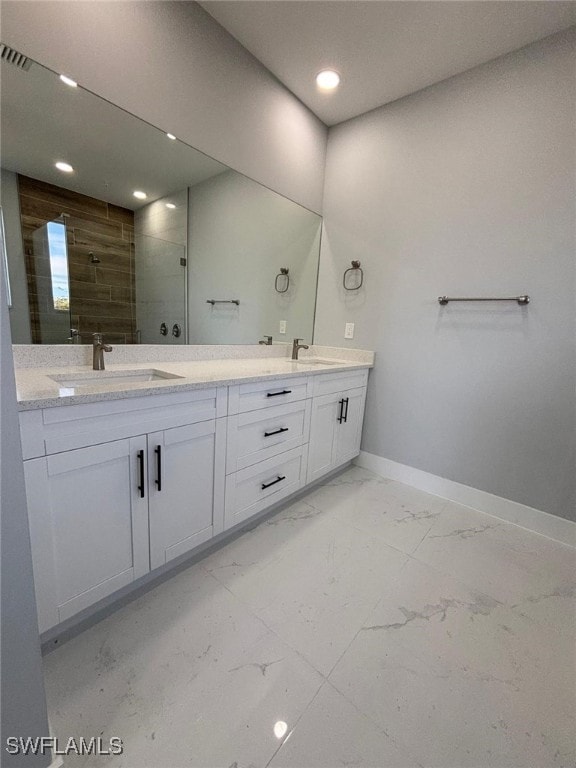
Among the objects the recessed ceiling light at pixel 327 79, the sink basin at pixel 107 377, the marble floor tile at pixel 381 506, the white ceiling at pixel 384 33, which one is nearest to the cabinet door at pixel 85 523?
the sink basin at pixel 107 377

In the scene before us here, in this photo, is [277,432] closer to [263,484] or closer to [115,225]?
[263,484]

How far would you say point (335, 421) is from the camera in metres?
2.15

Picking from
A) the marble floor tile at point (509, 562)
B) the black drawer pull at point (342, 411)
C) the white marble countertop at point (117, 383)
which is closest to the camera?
the white marble countertop at point (117, 383)

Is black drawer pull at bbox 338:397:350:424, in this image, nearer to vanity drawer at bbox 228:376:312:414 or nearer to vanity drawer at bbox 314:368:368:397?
vanity drawer at bbox 314:368:368:397

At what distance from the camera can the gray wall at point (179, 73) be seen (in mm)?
1184

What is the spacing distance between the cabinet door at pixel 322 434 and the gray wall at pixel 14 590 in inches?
58.1

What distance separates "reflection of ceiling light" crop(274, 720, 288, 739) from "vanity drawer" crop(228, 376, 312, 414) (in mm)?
1011

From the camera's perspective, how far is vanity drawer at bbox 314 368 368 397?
1.93 metres

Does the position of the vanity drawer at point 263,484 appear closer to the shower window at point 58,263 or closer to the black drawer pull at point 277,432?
the black drawer pull at point 277,432

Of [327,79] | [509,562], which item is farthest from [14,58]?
[509,562]

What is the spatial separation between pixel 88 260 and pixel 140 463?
3.17 ft

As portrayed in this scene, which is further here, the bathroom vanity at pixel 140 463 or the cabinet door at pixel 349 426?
the cabinet door at pixel 349 426

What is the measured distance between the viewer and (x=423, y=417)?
2195mm

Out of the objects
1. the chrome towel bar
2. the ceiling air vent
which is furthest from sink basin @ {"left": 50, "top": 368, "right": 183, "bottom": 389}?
the chrome towel bar
